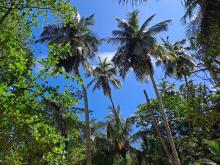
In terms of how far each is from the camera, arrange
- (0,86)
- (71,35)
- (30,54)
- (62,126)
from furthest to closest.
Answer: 1. (71,35)
2. (62,126)
3. (30,54)
4. (0,86)

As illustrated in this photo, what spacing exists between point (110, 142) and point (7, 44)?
3670 cm

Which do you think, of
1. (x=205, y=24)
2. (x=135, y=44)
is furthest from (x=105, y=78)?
(x=205, y=24)

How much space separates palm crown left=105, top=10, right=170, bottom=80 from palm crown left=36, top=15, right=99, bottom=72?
2.36 m

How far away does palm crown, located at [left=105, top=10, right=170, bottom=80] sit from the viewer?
36.1 meters

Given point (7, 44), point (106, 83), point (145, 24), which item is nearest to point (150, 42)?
point (145, 24)

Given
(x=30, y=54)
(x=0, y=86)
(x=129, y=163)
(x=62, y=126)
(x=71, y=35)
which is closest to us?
(x=0, y=86)

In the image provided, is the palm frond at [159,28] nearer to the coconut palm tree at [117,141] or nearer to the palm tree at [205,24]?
the coconut palm tree at [117,141]

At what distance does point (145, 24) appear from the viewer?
38.1m

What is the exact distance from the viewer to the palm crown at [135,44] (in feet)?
118

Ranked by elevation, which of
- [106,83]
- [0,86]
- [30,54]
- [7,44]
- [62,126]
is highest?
[106,83]

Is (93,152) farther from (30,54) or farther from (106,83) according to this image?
(30,54)

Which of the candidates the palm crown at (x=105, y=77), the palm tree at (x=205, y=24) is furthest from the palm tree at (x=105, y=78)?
the palm tree at (x=205, y=24)

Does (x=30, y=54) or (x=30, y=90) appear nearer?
(x=30, y=90)

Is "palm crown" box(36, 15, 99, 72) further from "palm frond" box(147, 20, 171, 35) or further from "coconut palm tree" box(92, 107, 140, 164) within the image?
"coconut palm tree" box(92, 107, 140, 164)
